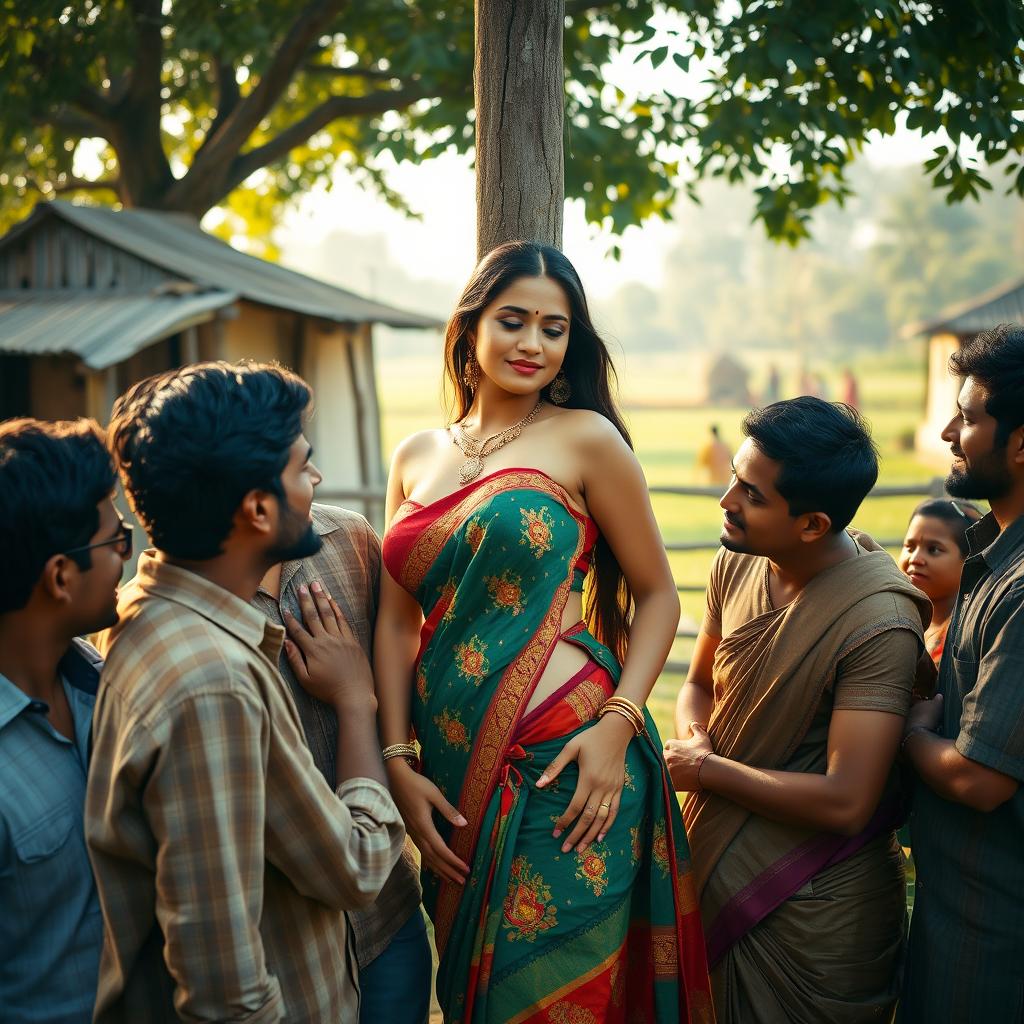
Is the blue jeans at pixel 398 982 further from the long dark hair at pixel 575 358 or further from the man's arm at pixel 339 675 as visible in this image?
A: the long dark hair at pixel 575 358

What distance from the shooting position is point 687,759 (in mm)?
2596

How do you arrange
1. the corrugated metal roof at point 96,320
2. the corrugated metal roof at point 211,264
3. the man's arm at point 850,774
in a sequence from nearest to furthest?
the man's arm at point 850,774, the corrugated metal roof at point 96,320, the corrugated metal roof at point 211,264

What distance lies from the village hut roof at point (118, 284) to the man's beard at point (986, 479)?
7549mm

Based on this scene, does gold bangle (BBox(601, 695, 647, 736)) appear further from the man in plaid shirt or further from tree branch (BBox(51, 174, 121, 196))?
tree branch (BBox(51, 174, 121, 196))

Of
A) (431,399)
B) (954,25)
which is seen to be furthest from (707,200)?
(954,25)

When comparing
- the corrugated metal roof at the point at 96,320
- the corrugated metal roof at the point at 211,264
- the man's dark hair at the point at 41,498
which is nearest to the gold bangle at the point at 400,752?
the man's dark hair at the point at 41,498

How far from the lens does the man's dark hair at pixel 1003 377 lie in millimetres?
2238

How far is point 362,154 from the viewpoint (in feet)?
41.2

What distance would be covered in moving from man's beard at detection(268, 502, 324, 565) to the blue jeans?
955 millimetres

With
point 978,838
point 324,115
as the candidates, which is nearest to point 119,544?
point 978,838

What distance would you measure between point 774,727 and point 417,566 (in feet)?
2.89

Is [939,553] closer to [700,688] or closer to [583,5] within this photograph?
[700,688]

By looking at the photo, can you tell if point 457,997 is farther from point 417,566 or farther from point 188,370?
point 188,370

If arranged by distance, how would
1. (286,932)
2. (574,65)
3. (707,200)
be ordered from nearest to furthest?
(286,932), (574,65), (707,200)
